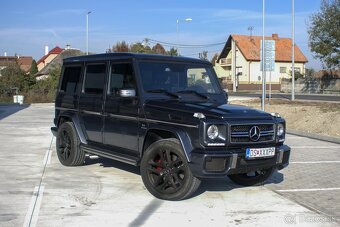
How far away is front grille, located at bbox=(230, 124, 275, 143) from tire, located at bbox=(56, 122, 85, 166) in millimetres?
3428

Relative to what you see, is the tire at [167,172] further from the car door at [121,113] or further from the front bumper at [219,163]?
the car door at [121,113]

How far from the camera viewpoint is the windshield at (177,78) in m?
7.58

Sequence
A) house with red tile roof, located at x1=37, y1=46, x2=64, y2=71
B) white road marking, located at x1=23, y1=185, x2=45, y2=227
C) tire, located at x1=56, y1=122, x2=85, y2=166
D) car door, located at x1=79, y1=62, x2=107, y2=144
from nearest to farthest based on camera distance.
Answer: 1. white road marking, located at x1=23, y1=185, x2=45, y2=227
2. car door, located at x1=79, y1=62, x2=107, y2=144
3. tire, located at x1=56, y1=122, x2=85, y2=166
4. house with red tile roof, located at x1=37, y1=46, x2=64, y2=71

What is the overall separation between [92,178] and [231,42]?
251 feet

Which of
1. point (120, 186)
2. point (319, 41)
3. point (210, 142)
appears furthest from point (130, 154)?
point (319, 41)

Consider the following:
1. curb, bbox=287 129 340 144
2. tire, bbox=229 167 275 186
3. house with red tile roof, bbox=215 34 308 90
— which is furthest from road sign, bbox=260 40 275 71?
house with red tile roof, bbox=215 34 308 90

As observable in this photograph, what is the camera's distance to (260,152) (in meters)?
6.74

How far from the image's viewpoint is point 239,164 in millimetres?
6500

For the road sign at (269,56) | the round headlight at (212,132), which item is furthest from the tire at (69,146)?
the road sign at (269,56)

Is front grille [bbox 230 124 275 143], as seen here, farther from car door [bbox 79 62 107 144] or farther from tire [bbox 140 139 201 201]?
car door [bbox 79 62 107 144]

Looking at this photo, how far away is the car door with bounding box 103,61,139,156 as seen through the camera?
291 inches

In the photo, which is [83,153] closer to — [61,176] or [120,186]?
[61,176]

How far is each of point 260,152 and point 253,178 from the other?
129cm

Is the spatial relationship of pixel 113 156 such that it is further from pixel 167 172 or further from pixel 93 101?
pixel 167 172
